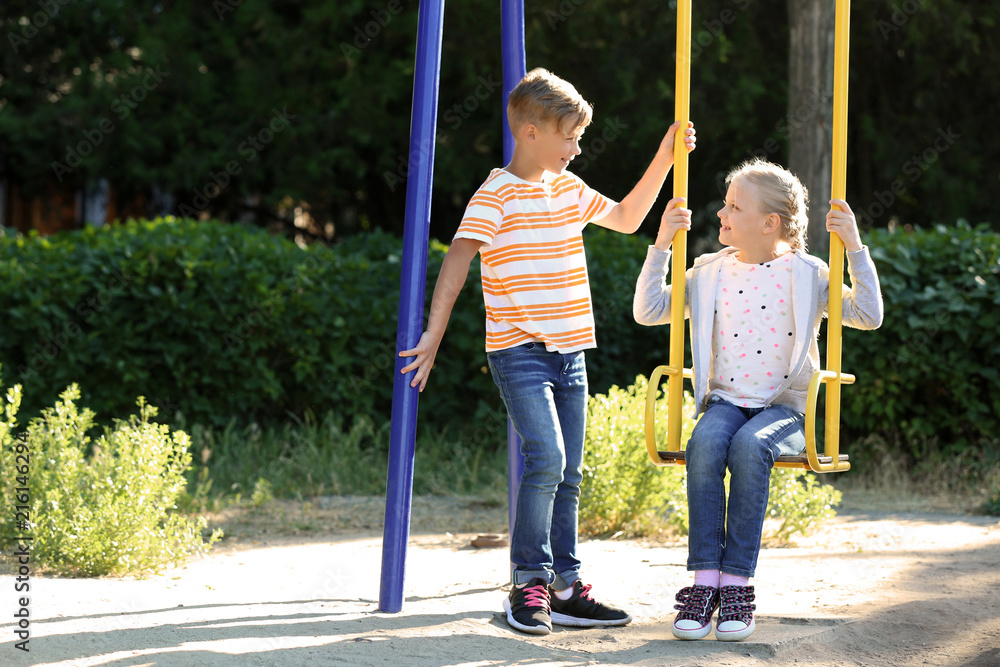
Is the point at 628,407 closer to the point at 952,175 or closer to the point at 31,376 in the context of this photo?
the point at 31,376

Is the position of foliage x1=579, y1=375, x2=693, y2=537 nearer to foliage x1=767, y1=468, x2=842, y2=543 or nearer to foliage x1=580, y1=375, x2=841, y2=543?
foliage x1=580, y1=375, x2=841, y2=543

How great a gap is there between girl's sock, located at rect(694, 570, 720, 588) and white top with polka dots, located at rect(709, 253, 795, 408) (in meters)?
0.49

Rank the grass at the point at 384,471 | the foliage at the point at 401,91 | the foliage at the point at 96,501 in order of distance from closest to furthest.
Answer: the foliage at the point at 96,501 < the grass at the point at 384,471 < the foliage at the point at 401,91

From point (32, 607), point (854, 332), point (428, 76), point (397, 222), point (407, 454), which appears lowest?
point (32, 607)

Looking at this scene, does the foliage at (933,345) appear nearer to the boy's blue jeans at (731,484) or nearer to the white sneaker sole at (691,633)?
the boy's blue jeans at (731,484)

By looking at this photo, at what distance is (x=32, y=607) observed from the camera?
3.12 metres

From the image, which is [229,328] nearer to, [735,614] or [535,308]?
[535,308]

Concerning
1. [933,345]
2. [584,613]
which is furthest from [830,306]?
[933,345]

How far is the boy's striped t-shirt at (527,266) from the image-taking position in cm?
301

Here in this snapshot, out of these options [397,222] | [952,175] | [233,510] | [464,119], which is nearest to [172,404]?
[233,510]

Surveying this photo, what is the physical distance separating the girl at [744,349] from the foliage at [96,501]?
192 centimetres

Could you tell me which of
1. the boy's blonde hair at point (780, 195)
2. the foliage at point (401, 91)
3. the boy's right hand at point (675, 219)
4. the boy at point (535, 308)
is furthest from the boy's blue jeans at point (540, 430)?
the foliage at point (401, 91)

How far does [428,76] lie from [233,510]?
2.81m

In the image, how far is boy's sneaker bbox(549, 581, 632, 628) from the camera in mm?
3121
